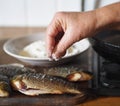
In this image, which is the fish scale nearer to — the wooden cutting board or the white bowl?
the wooden cutting board

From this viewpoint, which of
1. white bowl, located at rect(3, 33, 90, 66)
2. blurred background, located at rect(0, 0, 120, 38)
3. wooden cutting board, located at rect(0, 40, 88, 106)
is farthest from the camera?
blurred background, located at rect(0, 0, 120, 38)

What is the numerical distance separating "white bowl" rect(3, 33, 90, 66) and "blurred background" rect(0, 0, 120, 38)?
163 millimetres

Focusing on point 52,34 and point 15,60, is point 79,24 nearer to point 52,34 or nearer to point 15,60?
point 52,34

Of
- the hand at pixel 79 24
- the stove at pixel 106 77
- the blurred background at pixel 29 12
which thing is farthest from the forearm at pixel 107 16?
the blurred background at pixel 29 12

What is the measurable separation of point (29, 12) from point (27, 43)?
245mm

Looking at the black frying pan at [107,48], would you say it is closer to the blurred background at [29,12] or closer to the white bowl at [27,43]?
the white bowl at [27,43]

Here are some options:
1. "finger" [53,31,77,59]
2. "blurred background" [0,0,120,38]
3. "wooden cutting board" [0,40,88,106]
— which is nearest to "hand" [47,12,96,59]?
"finger" [53,31,77,59]

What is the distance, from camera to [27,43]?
0.95 metres

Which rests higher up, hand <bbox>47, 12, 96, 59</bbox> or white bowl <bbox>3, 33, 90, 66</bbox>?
hand <bbox>47, 12, 96, 59</bbox>

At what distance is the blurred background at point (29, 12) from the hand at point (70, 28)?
0.45m

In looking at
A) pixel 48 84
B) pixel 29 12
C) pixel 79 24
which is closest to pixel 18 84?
pixel 48 84

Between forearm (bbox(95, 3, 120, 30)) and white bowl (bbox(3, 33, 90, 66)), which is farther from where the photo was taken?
white bowl (bbox(3, 33, 90, 66))

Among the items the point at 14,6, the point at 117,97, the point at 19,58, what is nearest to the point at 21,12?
the point at 14,6

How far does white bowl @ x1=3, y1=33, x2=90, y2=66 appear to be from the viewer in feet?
2.56
